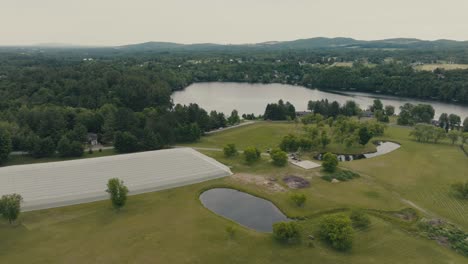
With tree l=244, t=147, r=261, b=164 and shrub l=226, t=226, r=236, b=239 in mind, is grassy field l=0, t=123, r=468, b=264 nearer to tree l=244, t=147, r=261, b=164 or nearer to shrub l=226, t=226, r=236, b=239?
shrub l=226, t=226, r=236, b=239

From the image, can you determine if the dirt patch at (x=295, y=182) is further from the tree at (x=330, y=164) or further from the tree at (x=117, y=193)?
the tree at (x=117, y=193)

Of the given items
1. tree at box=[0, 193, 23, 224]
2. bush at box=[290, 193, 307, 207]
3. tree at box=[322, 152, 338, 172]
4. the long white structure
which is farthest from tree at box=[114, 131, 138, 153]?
Answer: tree at box=[322, 152, 338, 172]

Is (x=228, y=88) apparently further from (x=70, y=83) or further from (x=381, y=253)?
(x=381, y=253)

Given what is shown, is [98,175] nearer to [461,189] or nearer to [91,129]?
[91,129]

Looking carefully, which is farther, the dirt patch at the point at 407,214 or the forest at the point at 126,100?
the forest at the point at 126,100

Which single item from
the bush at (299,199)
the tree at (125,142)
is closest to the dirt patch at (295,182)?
the bush at (299,199)

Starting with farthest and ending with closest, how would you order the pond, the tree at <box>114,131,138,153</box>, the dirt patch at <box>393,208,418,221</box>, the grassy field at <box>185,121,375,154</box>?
the grassy field at <box>185,121,375,154</box>, the tree at <box>114,131,138,153</box>, the dirt patch at <box>393,208,418,221</box>, the pond
